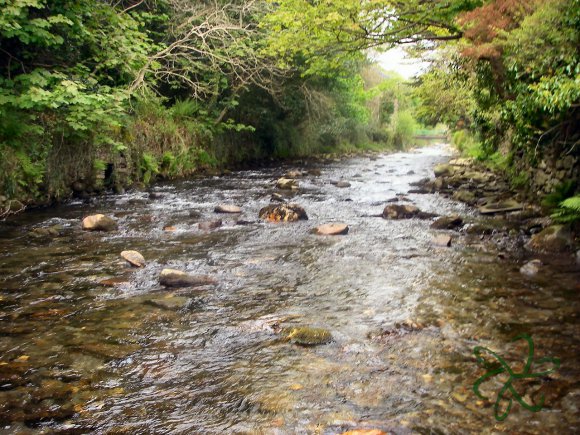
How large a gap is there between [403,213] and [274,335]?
642 cm

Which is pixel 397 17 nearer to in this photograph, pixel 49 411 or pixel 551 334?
pixel 551 334

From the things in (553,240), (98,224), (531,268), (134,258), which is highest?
(98,224)

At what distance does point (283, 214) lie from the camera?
9.71 meters

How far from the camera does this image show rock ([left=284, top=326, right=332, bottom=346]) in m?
3.98

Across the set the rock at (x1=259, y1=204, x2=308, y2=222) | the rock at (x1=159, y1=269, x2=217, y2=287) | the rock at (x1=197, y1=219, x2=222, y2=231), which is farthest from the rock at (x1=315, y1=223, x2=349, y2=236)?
the rock at (x1=159, y1=269, x2=217, y2=287)

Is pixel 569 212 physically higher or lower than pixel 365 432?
higher

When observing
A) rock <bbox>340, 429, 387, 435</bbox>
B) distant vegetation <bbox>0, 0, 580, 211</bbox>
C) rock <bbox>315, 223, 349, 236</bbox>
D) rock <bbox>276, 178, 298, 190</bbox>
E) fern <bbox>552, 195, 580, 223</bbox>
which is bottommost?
rock <bbox>340, 429, 387, 435</bbox>

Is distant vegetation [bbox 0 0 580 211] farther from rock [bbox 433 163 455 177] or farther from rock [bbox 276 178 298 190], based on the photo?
rock [bbox 276 178 298 190]

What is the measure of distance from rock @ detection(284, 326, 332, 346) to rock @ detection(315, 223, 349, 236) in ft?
14.0

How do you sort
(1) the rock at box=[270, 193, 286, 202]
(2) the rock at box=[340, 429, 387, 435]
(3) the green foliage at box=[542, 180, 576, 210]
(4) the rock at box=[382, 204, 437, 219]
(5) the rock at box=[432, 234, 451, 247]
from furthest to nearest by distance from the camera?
1. (1) the rock at box=[270, 193, 286, 202]
2. (4) the rock at box=[382, 204, 437, 219]
3. (3) the green foliage at box=[542, 180, 576, 210]
4. (5) the rock at box=[432, 234, 451, 247]
5. (2) the rock at box=[340, 429, 387, 435]

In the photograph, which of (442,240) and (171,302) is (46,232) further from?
(442,240)

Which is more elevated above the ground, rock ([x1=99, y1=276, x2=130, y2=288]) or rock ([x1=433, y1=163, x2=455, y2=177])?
rock ([x1=433, y1=163, x2=455, y2=177])

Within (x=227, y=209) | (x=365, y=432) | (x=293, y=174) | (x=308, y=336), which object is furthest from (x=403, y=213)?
(x=293, y=174)

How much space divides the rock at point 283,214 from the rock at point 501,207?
12.9 ft
